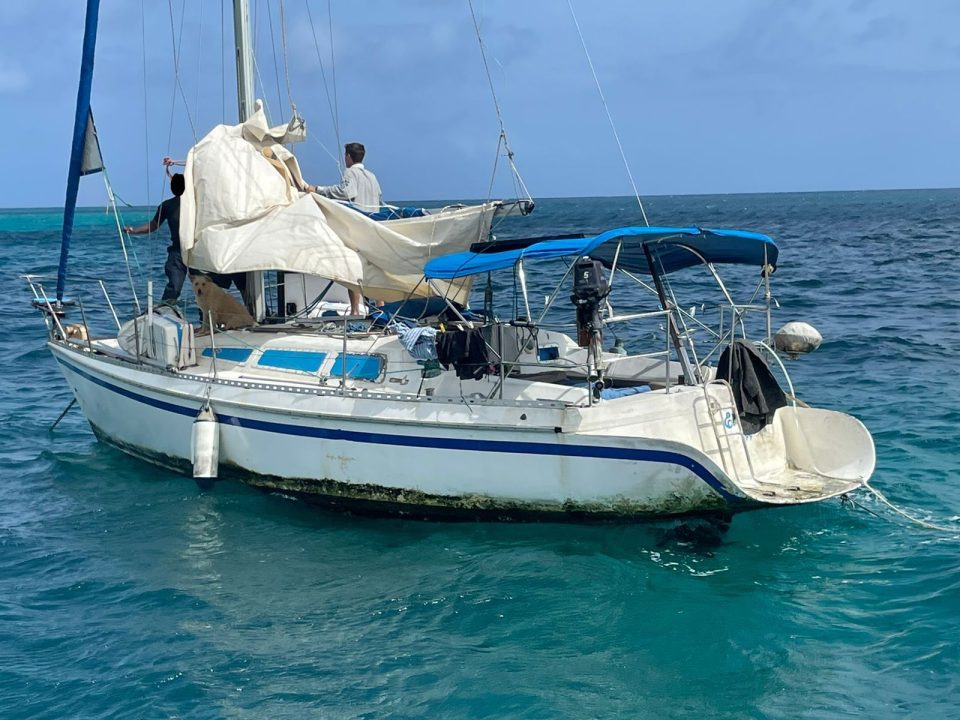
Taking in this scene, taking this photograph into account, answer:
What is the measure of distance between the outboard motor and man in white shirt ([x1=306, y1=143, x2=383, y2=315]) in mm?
4255

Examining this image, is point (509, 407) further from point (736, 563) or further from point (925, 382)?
point (925, 382)

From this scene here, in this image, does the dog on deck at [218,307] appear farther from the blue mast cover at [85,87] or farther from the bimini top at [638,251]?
the bimini top at [638,251]

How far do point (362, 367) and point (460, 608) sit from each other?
3.20m

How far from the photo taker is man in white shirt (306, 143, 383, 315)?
12.4m

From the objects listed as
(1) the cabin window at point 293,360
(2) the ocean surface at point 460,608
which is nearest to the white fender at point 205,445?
(2) the ocean surface at point 460,608

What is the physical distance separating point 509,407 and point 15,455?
781 cm

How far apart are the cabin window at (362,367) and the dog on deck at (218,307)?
209cm

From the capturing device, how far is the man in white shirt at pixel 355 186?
12430 millimetres

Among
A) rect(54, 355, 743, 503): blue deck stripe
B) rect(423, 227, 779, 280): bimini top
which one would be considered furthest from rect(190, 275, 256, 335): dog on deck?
rect(423, 227, 779, 280): bimini top

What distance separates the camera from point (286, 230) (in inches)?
428

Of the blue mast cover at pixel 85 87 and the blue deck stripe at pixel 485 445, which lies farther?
the blue mast cover at pixel 85 87

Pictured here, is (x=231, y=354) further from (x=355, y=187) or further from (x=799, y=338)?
(x=799, y=338)

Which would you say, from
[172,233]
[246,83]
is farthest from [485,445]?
[246,83]

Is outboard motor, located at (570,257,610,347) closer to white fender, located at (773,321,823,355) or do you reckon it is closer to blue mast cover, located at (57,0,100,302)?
white fender, located at (773,321,823,355)
